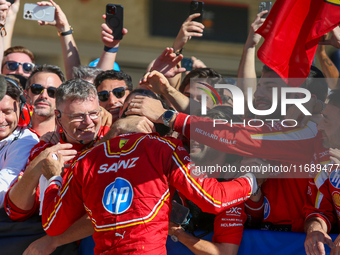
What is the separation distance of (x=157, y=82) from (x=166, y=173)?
3.30ft

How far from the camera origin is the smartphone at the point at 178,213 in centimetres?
279

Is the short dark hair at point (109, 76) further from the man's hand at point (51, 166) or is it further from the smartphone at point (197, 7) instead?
the man's hand at point (51, 166)

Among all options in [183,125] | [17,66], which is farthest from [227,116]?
[17,66]

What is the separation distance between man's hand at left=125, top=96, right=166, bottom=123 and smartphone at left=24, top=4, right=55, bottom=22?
211cm

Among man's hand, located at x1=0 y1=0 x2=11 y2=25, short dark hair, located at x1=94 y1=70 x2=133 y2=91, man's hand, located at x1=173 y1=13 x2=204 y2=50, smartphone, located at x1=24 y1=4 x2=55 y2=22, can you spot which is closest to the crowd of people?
man's hand, located at x1=173 y1=13 x2=204 y2=50

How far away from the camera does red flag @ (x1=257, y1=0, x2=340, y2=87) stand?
3.18 metres

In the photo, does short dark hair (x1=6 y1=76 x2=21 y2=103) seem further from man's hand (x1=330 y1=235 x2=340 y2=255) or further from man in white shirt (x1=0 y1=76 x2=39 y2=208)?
man's hand (x1=330 y1=235 x2=340 y2=255)

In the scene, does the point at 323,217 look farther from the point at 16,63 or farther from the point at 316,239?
the point at 16,63

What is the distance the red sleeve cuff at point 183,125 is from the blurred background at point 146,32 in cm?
742

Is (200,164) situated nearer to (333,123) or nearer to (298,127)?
(298,127)

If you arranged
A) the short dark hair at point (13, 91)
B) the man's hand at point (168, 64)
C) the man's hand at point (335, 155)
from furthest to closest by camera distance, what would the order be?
the man's hand at point (168, 64) → the short dark hair at point (13, 91) → the man's hand at point (335, 155)

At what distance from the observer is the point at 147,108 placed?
3.07 meters

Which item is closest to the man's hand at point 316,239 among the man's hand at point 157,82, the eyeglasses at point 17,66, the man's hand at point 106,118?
the man's hand at point 157,82

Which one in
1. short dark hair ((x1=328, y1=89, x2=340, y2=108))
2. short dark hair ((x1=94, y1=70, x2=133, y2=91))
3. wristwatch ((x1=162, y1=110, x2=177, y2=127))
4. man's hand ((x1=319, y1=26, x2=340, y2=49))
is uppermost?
man's hand ((x1=319, y1=26, x2=340, y2=49))
